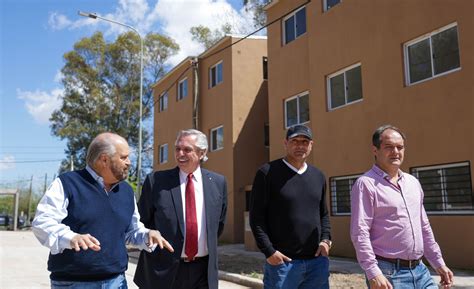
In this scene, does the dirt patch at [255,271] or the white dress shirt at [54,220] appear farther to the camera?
the dirt patch at [255,271]

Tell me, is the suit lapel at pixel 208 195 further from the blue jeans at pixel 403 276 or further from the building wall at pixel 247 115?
the building wall at pixel 247 115

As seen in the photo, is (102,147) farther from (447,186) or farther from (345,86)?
(345,86)

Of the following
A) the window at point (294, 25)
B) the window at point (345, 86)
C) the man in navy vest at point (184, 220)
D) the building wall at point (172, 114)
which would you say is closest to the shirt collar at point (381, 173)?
the man in navy vest at point (184, 220)

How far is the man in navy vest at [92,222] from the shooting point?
9.66 ft

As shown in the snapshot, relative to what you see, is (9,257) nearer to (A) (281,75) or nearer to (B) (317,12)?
(A) (281,75)

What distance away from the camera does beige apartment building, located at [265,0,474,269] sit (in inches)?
392

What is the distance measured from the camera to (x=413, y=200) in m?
3.64

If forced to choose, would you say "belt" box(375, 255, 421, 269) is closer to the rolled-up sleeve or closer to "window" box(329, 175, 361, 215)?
the rolled-up sleeve

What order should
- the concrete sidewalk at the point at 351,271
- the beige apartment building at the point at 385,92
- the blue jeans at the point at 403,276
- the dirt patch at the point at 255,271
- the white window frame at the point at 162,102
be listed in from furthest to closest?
the white window frame at the point at 162,102
the beige apartment building at the point at 385,92
the dirt patch at the point at 255,271
the concrete sidewalk at the point at 351,271
the blue jeans at the point at 403,276

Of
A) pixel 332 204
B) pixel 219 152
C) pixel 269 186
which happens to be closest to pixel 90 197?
pixel 269 186

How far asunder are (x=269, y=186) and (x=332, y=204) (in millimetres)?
10059

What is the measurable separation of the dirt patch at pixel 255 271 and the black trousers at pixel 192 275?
518cm

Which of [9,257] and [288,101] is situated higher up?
[288,101]

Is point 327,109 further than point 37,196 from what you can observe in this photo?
No
